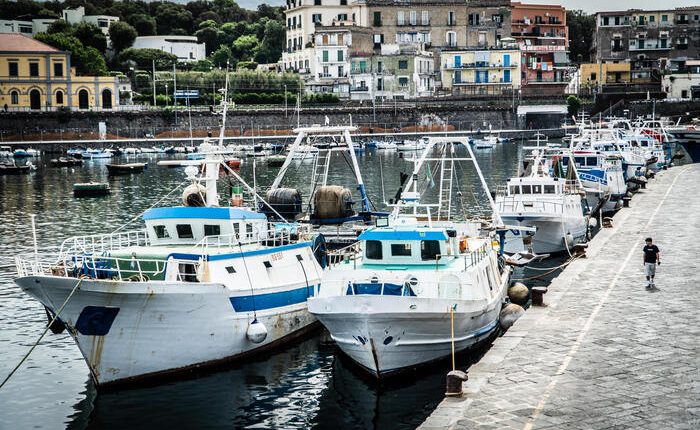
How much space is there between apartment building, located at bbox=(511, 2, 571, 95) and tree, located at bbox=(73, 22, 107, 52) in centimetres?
7601

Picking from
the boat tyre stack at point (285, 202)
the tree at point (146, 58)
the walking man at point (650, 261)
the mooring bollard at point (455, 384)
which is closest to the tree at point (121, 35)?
the tree at point (146, 58)

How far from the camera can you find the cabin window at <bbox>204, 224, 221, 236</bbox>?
2967 centimetres

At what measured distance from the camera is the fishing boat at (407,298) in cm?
2425

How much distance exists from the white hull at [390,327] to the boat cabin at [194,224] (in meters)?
5.41

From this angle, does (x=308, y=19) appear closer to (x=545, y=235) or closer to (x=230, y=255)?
(x=545, y=235)

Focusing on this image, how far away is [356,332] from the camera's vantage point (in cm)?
2458

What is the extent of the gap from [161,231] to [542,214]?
2068cm

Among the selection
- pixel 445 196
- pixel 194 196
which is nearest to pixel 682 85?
pixel 445 196

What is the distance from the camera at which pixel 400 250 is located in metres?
27.2

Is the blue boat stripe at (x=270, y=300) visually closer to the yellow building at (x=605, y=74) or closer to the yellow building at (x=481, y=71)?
the yellow building at (x=481, y=71)

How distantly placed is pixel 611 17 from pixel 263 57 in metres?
66.5

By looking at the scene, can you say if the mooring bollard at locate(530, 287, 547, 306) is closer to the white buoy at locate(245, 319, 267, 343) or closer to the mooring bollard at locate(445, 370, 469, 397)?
the white buoy at locate(245, 319, 267, 343)

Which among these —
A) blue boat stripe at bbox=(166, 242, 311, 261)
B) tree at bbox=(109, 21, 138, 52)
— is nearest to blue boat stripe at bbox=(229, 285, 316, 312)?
blue boat stripe at bbox=(166, 242, 311, 261)

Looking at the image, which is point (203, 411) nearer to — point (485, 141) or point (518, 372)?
point (518, 372)
